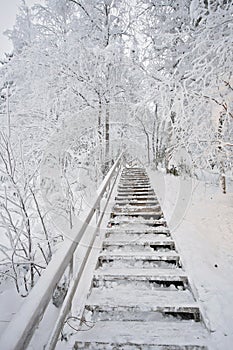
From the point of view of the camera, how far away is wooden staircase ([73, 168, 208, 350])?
221 cm

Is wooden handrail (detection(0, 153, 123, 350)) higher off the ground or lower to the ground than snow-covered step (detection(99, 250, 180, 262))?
higher

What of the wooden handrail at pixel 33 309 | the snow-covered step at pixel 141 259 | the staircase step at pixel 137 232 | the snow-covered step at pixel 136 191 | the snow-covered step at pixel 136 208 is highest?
the wooden handrail at pixel 33 309

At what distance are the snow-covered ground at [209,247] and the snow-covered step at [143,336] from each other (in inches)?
7.0

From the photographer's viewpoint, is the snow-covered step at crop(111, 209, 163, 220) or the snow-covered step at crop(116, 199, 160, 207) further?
the snow-covered step at crop(116, 199, 160, 207)

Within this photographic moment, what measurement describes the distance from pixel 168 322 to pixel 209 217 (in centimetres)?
323

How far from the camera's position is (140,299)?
9.15 feet

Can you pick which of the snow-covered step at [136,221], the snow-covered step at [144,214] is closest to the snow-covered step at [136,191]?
the snow-covered step at [144,214]

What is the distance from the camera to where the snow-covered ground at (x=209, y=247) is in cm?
241

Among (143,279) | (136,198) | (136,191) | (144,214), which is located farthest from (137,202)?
(143,279)

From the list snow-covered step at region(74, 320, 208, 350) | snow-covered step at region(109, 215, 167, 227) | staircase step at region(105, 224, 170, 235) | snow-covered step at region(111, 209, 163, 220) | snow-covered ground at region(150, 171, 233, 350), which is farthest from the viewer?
snow-covered step at region(111, 209, 163, 220)

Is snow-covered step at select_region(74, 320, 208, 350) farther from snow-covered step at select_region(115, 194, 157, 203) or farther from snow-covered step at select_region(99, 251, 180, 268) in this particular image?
snow-covered step at select_region(115, 194, 157, 203)

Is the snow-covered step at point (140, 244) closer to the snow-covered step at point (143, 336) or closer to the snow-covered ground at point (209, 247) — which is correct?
the snow-covered ground at point (209, 247)

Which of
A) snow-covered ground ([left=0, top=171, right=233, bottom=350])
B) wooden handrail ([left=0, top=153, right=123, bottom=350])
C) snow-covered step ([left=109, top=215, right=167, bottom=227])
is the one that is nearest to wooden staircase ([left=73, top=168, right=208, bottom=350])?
snow-covered ground ([left=0, top=171, right=233, bottom=350])

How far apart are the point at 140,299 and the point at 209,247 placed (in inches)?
65.7
